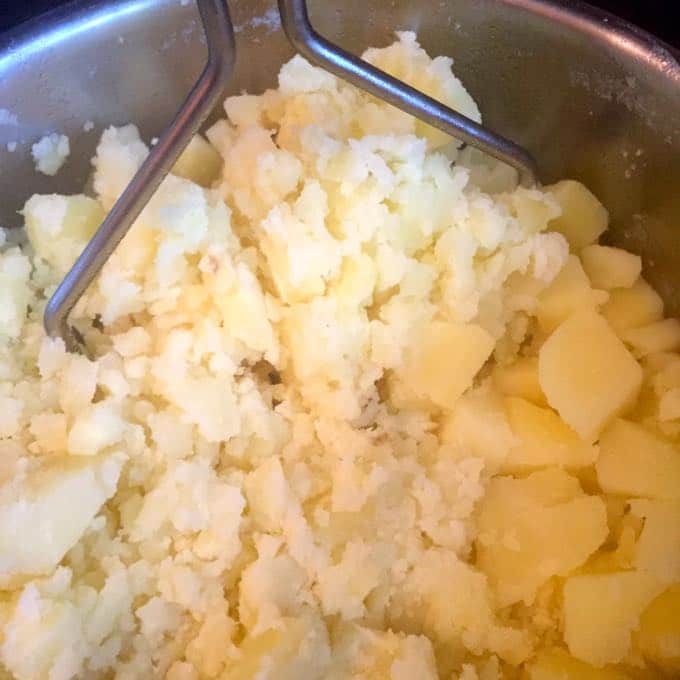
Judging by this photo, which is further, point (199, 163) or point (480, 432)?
point (199, 163)

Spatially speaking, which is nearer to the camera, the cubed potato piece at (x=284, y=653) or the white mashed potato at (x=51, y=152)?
the cubed potato piece at (x=284, y=653)

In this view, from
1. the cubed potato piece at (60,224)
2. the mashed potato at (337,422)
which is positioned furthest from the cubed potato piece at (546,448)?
the cubed potato piece at (60,224)

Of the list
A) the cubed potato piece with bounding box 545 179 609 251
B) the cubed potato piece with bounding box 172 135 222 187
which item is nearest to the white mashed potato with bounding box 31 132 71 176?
the cubed potato piece with bounding box 172 135 222 187

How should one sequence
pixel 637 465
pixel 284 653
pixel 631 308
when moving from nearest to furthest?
1. pixel 284 653
2. pixel 637 465
3. pixel 631 308

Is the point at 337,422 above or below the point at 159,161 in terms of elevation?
below

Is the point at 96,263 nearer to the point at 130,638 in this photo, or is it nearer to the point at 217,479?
the point at 217,479

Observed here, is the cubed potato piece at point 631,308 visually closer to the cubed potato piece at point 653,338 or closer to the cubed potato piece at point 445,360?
the cubed potato piece at point 653,338

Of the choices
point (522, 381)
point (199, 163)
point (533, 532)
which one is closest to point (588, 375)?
point (522, 381)

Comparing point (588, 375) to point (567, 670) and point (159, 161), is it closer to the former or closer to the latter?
point (567, 670)
